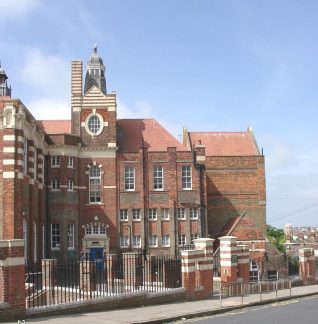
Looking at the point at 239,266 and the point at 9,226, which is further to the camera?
the point at 9,226

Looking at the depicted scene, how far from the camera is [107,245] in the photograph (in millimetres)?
42438

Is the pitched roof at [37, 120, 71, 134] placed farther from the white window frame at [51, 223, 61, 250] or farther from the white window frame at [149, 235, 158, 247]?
the white window frame at [149, 235, 158, 247]

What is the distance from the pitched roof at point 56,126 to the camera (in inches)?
1847

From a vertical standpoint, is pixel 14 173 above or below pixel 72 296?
above

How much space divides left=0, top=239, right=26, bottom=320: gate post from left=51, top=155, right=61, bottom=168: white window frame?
1044 inches

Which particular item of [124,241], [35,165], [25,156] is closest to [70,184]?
[35,165]

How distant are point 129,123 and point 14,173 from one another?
17341mm

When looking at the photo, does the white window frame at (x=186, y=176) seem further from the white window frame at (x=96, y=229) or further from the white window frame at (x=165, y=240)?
the white window frame at (x=96, y=229)

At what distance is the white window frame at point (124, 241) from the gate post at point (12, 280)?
27.3 metres

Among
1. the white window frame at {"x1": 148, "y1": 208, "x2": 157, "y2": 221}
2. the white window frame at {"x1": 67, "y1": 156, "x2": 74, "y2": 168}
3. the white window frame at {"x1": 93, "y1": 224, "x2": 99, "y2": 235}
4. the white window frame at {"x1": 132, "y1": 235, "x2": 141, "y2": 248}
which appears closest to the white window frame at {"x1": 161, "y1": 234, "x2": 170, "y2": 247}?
the white window frame at {"x1": 148, "y1": 208, "x2": 157, "y2": 221}

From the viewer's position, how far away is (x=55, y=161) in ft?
139

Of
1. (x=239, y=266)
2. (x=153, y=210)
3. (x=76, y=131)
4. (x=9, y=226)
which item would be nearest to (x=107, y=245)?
(x=153, y=210)

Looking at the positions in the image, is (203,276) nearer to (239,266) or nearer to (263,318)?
(239,266)

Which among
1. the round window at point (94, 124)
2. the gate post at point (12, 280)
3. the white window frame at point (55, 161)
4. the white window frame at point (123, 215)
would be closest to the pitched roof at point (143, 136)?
the round window at point (94, 124)
